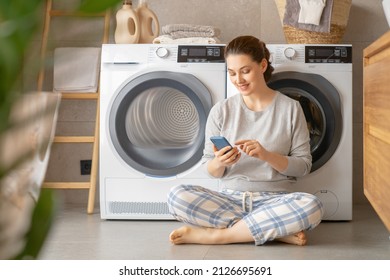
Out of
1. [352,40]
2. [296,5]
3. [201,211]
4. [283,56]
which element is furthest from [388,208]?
[352,40]

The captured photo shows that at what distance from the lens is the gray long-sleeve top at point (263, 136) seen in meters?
2.60

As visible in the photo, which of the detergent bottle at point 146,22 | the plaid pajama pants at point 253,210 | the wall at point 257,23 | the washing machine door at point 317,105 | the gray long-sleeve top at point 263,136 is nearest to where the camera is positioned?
the plaid pajama pants at point 253,210

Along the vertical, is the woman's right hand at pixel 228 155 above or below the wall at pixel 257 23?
below

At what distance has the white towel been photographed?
→ 9.71ft

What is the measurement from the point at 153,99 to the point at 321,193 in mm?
813

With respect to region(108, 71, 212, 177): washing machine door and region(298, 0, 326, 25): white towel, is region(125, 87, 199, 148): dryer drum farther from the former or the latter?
region(298, 0, 326, 25): white towel

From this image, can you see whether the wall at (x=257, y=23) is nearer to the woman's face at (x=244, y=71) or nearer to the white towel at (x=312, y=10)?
the white towel at (x=312, y=10)

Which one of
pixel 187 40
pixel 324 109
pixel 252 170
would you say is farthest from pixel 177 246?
pixel 187 40

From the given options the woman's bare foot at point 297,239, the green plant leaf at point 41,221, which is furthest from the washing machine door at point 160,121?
the green plant leaf at point 41,221

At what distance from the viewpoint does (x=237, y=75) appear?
103 inches

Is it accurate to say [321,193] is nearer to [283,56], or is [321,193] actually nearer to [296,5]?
[283,56]

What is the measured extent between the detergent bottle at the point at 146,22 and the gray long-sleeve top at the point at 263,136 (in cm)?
66

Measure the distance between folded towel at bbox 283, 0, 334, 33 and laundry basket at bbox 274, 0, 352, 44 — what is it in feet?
0.09

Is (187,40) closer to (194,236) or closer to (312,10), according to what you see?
(312,10)
